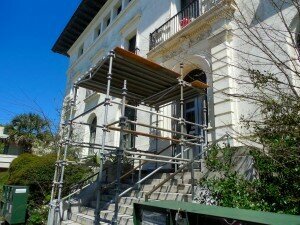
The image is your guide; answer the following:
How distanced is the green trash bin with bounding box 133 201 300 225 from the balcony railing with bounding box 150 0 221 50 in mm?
7806

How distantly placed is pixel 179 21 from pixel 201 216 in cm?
922

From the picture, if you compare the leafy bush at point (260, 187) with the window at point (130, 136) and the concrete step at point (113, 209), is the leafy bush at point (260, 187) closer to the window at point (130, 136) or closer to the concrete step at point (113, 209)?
the concrete step at point (113, 209)

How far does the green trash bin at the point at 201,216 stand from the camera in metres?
2.34

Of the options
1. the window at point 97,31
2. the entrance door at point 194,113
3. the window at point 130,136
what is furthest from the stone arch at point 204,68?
the window at point 97,31

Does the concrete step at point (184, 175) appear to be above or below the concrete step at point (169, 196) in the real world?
above

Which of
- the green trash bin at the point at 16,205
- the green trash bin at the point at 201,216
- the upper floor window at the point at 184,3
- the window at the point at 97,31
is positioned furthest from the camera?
the window at the point at 97,31

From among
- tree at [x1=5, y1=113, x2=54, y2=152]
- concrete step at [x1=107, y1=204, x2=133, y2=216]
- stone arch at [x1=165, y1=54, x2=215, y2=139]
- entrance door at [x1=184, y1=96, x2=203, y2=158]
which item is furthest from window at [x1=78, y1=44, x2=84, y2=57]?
concrete step at [x1=107, y1=204, x2=133, y2=216]

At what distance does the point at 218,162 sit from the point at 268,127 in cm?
141

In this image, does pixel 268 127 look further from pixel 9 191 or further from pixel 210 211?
pixel 9 191

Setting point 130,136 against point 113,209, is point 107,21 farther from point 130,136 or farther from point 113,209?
point 113,209

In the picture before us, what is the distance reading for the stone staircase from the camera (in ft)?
19.3

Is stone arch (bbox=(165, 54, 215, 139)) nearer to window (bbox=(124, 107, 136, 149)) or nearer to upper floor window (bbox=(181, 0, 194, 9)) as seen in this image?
upper floor window (bbox=(181, 0, 194, 9))

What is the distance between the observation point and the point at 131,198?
6598mm

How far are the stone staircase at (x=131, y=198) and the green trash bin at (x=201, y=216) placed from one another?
2313 mm
